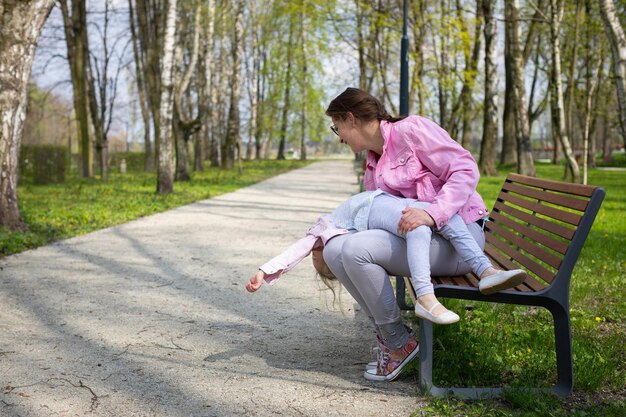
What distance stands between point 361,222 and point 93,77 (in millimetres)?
23269

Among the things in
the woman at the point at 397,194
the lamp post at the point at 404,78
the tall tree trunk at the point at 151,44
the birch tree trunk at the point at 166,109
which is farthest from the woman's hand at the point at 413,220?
the tall tree trunk at the point at 151,44

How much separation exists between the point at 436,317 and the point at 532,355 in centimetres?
110

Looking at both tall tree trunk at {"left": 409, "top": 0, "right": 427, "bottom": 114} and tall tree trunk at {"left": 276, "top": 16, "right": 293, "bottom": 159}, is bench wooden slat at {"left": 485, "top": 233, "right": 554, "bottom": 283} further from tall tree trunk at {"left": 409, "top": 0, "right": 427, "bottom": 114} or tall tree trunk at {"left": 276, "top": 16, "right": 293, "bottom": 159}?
tall tree trunk at {"left": 276, "top": 16, "right": 293, "bottom": 159}

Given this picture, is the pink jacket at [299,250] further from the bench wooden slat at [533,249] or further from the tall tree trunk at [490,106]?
the tall tree trunk at [490,106]

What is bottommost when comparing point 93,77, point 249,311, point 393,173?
point 249,311

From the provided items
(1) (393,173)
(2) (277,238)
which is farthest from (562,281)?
(2) (277,238)

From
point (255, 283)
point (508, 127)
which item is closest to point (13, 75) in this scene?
point (255, 283)

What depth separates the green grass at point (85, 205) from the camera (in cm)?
936

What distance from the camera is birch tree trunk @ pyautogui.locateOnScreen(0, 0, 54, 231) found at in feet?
29.2

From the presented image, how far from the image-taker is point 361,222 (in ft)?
12.6

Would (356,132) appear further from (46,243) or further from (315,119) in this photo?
(315,119)

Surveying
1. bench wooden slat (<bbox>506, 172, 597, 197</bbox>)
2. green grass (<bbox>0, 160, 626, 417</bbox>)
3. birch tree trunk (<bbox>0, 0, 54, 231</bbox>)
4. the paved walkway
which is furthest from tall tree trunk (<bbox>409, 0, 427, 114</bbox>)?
bench wooden slat (<bbox>506, 172, 597, 197</bbox>)

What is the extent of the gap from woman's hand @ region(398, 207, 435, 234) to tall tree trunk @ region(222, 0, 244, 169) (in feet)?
71.4

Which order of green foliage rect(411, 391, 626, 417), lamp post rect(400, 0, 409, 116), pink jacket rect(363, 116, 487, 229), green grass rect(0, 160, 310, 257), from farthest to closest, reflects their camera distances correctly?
lamp post rect(400, 0, 409, 116)
green grass rect(0, 160, 310, 257)
pink jacket rect(363, 116, 487, 229)
green foliage rect(411, 391, 626, 417)
